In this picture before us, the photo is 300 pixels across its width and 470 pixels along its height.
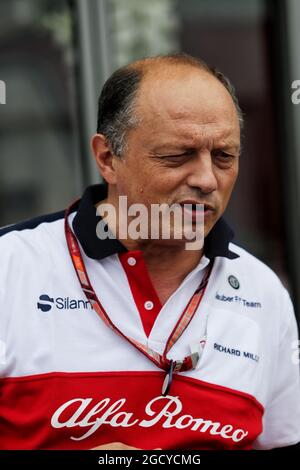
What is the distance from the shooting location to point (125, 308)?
229 cm

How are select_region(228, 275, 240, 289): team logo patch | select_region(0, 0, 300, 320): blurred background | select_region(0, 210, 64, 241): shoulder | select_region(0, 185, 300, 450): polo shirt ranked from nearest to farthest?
select_region(0, 185, 300, 450): polo shirt
select_region(0, 210, 64, 241): shoulder
select_region(228, 275, 240, 289): team logo patch
select_region(0, 0, 300, 320): blurred background

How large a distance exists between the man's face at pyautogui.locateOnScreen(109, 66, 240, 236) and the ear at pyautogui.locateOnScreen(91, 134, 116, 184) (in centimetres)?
10

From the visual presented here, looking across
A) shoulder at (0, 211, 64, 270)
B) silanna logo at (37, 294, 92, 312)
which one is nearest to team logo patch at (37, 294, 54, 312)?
silanna logo at (37, 294, 92, 312)

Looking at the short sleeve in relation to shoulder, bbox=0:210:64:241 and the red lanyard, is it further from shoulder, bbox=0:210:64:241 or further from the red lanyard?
shoulder, bbox=0:210:64:241

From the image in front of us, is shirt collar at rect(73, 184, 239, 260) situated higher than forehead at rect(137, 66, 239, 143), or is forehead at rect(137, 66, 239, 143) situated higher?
forehead at rect(137, 66, 239, 143)

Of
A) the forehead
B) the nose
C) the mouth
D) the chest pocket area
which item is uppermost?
the forehead

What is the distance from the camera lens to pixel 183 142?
7.16ft

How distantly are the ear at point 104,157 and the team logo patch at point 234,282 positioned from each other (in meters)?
0.48

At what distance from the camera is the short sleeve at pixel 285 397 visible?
99.0 inches

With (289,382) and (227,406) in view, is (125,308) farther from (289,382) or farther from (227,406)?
(289,382)

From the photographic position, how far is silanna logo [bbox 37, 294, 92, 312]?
224 cm
